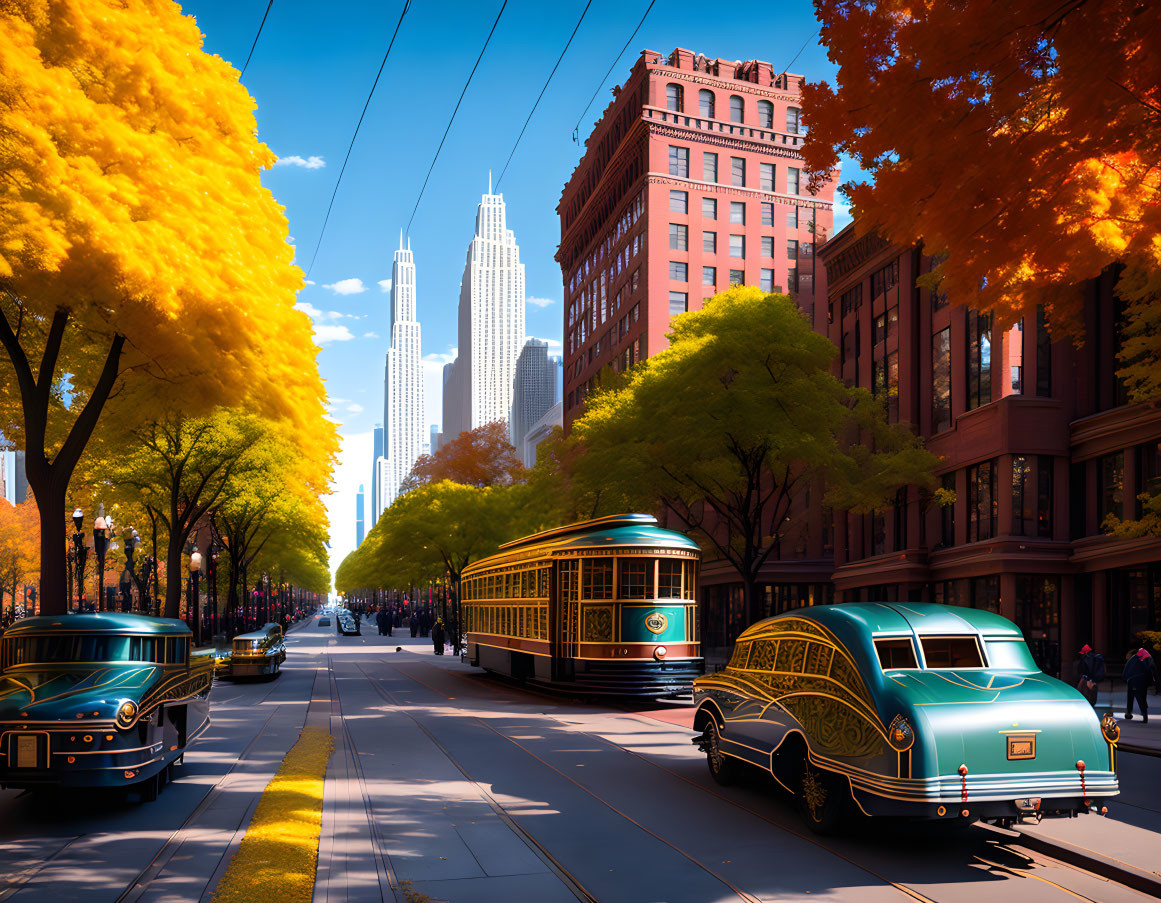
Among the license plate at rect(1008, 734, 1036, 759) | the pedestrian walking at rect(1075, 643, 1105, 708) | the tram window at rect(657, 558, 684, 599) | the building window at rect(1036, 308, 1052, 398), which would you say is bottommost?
the pedestrian walking at rect(1075, 643, 1105, 708)

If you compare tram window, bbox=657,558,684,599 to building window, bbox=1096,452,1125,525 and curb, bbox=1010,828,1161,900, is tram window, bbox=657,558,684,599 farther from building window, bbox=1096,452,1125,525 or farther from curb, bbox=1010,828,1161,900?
building window, bbox=1096,452,1125,525

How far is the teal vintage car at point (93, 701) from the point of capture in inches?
414

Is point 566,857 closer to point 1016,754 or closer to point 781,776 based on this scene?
point 781,776

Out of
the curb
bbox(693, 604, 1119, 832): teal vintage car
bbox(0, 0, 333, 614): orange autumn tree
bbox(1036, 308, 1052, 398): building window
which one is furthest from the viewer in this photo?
bbox(1036, 308, 1052, 398): building window

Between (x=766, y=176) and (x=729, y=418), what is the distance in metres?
47.3

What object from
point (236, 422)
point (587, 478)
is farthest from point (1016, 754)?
point (236, 422)

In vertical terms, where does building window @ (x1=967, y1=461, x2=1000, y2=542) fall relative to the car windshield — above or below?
above

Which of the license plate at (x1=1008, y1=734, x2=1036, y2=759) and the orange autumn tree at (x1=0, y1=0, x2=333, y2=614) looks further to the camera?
the orange autumn tree at (x1=0, y1=0, x2=333, y2=614)

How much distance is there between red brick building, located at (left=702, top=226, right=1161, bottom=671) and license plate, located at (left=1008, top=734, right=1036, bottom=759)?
77.7 feet

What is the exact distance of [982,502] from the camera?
3862 centimetres

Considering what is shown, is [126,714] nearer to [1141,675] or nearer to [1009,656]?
[1009,656]

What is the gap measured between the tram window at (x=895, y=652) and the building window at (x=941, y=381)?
33904 mm

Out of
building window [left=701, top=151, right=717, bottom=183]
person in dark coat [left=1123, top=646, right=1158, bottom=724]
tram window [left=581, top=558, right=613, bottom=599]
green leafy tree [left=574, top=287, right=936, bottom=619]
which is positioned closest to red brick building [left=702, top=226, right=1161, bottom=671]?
green leafy tree [left=574, top=287, right=936, bottom=619]

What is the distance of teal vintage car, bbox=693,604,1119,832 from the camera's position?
338 inches
